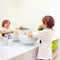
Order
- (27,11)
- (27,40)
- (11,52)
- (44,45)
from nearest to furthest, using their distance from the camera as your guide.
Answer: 1. (11,52)
2. (44,45)
3. (27,40)
4. (27,11)

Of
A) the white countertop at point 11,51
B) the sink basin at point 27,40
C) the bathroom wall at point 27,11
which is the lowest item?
the white countertop at point 11,51

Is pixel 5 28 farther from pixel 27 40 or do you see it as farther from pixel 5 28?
pixel 27 40

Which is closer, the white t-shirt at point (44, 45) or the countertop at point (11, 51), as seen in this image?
the countertop at point (11, 51)

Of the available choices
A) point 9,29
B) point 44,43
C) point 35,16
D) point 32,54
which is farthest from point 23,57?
point 35,16

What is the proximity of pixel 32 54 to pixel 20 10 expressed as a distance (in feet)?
3.09

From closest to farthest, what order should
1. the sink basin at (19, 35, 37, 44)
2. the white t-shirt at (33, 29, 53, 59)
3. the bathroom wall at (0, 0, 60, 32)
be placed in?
the white t-shirt at (33, 29, 53, 59) → the sink basin at (19, 35, 37, 44) → the bathroom wall at (0, 0, 60, 32)

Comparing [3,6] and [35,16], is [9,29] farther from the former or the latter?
[35,16]

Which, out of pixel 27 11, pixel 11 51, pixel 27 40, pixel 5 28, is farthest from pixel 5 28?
pixel 27 11

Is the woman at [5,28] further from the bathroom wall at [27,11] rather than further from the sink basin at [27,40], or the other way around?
the sink basin at [27,40]

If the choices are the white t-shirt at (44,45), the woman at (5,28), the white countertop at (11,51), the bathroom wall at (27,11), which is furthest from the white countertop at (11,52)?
the bathroom wall at (27,11)

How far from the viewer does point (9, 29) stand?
6.13ft

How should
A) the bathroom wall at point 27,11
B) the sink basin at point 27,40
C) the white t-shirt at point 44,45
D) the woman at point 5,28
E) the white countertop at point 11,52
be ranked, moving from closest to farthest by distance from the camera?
1. the white countertop at point 11,52
2. the white t-shirt at point 44,45
3. the sink basin at point 27,40
4. the woman at point 5,28
5. the bathroom wall at point 27,11

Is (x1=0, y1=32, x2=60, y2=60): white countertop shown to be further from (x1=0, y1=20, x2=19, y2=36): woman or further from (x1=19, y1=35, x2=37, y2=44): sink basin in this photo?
(x1=0, y1=20, x2=19, y2=36): woman

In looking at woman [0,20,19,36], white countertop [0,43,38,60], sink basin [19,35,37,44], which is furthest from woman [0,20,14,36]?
white countertop [0,43,38,60]
